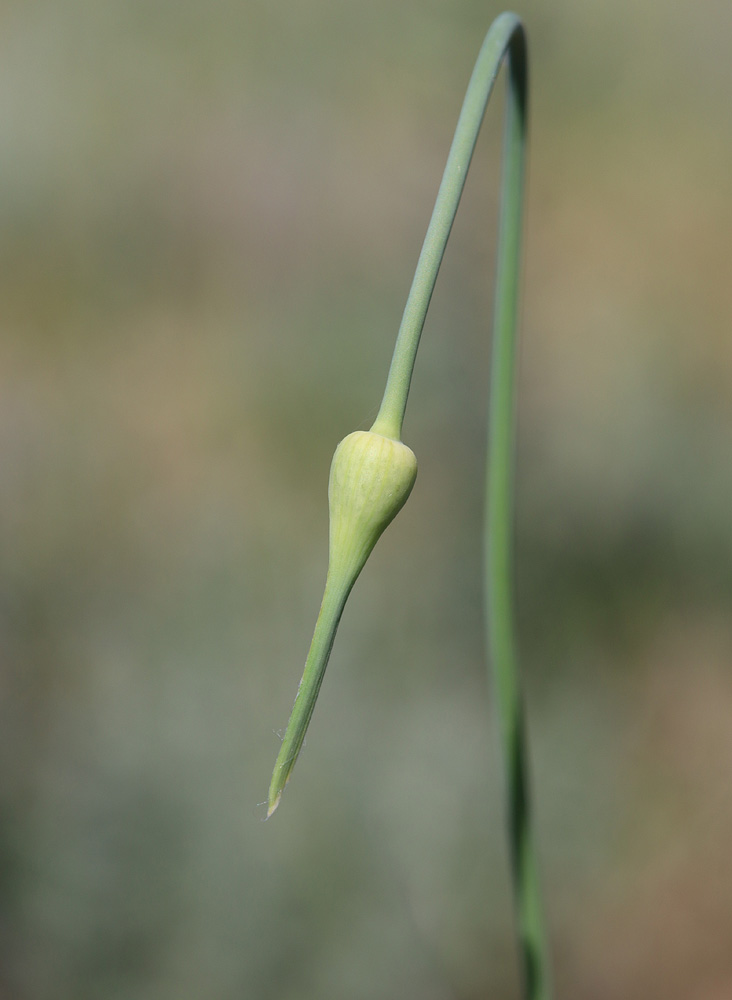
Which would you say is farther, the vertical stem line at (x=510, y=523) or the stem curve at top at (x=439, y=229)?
the vertical stem line at (x=510, y=523)

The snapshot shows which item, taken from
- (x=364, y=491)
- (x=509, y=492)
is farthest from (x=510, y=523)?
(x=364, y=491)

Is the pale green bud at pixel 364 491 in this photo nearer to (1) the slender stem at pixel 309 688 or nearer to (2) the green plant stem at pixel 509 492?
(1) the slender stem at pixel 309 688

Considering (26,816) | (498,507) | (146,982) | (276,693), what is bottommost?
(146,982)

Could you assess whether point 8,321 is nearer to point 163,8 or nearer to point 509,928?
point 163,8

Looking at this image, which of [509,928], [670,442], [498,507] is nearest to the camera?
[498,507]

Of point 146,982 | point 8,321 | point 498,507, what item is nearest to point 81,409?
point 8,321

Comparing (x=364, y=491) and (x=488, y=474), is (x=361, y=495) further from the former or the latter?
(x=488, y=474)

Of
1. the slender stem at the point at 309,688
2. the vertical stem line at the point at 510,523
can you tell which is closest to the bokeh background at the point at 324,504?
the vertical stem line at the point at 510,523
